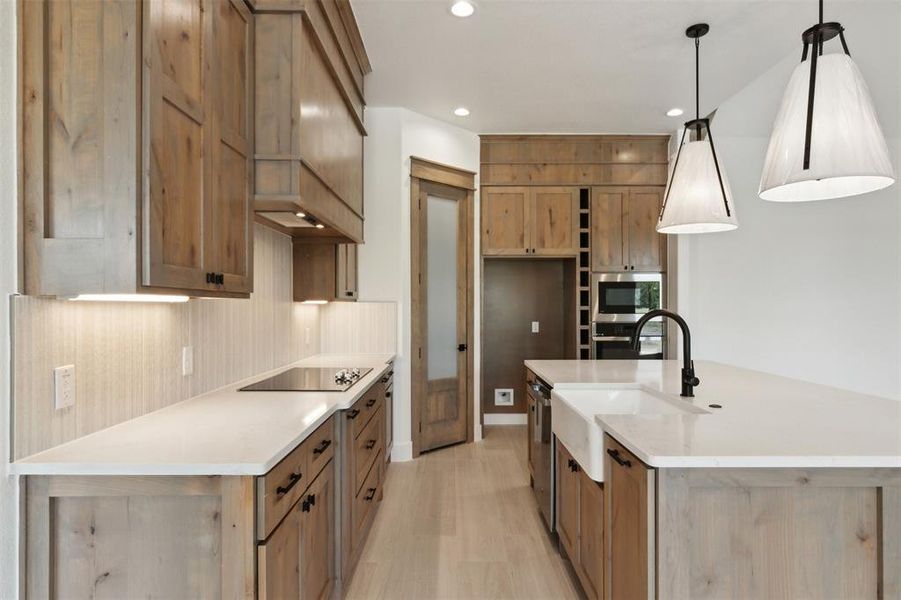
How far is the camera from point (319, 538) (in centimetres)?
177

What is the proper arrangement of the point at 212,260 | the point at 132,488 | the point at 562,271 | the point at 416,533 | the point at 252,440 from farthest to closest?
1. the point at 562,271
2. the point at 416,533
3. the point at 212,260
4. the point at 252,440
5. the point at 132,488

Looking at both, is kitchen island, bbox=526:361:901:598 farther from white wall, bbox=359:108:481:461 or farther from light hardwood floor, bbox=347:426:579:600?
white wall, bbox=359:108:481:461

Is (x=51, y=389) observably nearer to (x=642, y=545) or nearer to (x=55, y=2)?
(x=55, y=2)

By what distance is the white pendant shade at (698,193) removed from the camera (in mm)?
2299

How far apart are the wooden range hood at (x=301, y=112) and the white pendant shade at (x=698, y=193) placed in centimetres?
179

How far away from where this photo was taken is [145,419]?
65.0 inches

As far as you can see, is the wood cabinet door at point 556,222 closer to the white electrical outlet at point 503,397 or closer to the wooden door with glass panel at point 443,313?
Result: the wooden door with glass panel at point 443,313

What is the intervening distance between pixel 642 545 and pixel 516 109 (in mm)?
3530

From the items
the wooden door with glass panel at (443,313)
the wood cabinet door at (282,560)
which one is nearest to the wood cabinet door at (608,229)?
the wooden door with glass panel at (443,313)

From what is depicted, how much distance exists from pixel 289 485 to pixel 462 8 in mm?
2536

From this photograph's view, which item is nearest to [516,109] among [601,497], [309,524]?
[601,497]

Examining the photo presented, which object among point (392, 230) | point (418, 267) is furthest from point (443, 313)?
point (392, 230)

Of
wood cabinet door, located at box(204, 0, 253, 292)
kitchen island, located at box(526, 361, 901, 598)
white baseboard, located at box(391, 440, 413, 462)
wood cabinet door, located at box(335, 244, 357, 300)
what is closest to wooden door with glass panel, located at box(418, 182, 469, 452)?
A: white baseboard, located at box(391, 440, 413, 462)

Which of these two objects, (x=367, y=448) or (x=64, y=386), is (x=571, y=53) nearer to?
(x=367, y=448)
